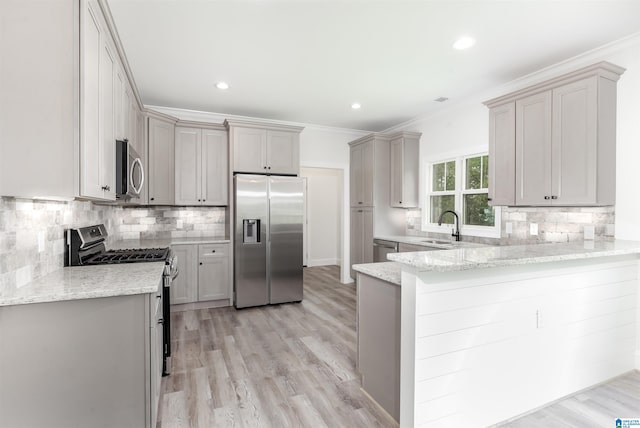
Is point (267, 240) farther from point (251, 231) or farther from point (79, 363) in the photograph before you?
point (79, 363)

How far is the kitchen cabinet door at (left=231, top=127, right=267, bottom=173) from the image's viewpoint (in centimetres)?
425

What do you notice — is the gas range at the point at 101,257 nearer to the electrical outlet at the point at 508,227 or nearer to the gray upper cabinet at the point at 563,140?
the gray upper cabinet at the point at 563,140

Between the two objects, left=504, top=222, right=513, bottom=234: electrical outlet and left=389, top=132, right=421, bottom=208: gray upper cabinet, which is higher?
left=389, top=132, right=421, bottom=208: gray upper cabinet

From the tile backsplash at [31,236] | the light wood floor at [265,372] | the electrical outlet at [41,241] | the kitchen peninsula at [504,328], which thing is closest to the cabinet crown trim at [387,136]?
the light wood floor at [265,372]

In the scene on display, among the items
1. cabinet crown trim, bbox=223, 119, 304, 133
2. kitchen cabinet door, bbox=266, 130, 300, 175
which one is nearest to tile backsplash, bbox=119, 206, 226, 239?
kitchen cabinet door, bbox=266, 130, 300, 175

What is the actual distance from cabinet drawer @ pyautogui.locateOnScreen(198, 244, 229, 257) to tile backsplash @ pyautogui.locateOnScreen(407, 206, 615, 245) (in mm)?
3243

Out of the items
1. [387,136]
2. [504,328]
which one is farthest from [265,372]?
[387,136]

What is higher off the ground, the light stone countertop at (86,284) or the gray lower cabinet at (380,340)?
the light stone countertop at (86,284)

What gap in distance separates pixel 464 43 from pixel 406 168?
90.8 inches

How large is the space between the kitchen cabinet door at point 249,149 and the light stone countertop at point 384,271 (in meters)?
2.66

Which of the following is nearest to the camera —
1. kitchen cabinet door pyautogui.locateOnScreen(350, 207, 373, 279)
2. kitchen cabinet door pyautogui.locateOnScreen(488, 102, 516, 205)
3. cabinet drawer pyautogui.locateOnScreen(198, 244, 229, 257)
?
kitchen cabinet door pyautogui.locateOnScreen(488, 102, 516, 205)

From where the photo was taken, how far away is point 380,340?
2.00 metres

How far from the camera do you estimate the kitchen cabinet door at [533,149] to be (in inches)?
109

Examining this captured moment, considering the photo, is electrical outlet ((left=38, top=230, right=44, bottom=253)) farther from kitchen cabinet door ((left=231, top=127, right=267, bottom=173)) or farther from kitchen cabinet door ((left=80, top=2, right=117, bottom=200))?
kitchen cabinet door ((left=231, top=127, right=267, bottom=173))
